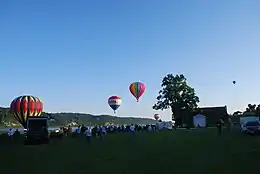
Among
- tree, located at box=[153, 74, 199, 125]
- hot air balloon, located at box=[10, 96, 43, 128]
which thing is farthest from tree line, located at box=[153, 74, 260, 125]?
hot air balloon, located at box=[10, 96, 43, 128]

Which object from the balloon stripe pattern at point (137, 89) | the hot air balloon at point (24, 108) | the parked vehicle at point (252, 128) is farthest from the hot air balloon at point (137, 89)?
the parked vehicle at point (252, 128)

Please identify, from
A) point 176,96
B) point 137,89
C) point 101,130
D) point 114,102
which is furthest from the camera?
point 176,96

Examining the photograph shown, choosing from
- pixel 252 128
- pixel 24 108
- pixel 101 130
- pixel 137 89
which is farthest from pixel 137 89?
pixel 252 128

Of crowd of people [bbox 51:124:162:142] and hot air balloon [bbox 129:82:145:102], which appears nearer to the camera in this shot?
crowd of people [bbox 51:124:162:142]

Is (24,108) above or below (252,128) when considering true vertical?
above

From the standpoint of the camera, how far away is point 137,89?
82.7 m

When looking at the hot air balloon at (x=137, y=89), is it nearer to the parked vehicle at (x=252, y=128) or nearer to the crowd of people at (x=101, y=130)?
the crowd of people at (x=101, y=130)

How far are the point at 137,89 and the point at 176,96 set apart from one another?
39270mm

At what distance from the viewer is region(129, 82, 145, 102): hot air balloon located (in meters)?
82.7

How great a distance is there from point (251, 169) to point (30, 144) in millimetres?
33990

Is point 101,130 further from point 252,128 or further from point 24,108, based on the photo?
point 252,128

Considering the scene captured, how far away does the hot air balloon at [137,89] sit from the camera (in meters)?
82.7

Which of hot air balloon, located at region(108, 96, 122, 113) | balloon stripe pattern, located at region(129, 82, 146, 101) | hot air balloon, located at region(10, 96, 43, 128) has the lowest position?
hot air balloon, located at region(10, 96, 43, 128)

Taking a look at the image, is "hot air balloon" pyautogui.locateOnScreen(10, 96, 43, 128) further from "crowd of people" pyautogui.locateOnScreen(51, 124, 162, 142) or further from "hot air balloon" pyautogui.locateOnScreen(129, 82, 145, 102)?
"hot air balloon" pyautogui.locateOnScreen(129, 82, 145, 102)
